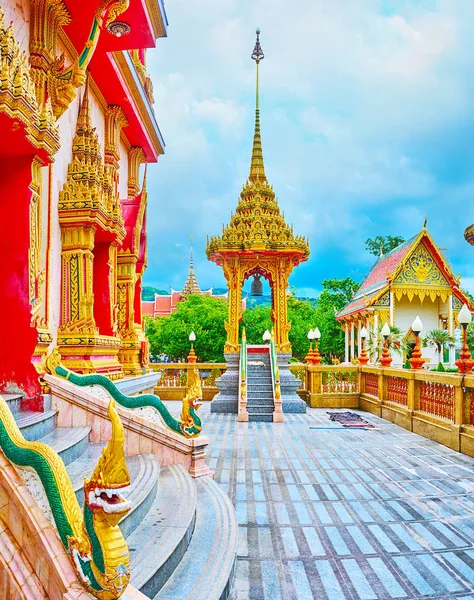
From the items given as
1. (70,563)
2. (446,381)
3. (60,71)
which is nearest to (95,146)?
(60,71)

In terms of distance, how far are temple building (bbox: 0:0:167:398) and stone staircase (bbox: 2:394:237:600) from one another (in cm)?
71

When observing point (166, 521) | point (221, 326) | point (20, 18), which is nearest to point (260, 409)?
point (166, 521)

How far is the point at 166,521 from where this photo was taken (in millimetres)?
3463

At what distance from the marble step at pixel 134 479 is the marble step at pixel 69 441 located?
57 mm

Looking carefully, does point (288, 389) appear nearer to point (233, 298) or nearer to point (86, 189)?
point (233, 298)

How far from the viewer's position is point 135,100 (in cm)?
917

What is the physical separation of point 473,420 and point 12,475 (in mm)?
7449

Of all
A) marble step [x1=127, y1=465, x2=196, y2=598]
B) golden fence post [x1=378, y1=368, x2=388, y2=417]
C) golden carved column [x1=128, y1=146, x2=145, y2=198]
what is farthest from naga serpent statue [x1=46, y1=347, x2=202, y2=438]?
golden fence post [x1=378, y1=368, x2=388, y2=417]

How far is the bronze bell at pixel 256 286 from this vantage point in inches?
687

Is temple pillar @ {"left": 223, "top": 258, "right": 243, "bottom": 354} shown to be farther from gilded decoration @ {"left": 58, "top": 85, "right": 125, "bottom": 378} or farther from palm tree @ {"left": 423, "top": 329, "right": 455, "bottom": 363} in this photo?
palm tree @ {"left": 423, "top": 329, "right": 455, "bottom": 363}

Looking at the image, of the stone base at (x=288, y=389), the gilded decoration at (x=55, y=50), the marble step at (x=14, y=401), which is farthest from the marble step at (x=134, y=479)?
the stone base at (x=288, y=389)

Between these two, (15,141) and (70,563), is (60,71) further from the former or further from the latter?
(70,563)

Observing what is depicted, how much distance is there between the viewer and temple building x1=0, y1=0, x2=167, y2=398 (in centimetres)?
447

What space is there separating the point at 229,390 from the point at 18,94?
1158 centimetres
